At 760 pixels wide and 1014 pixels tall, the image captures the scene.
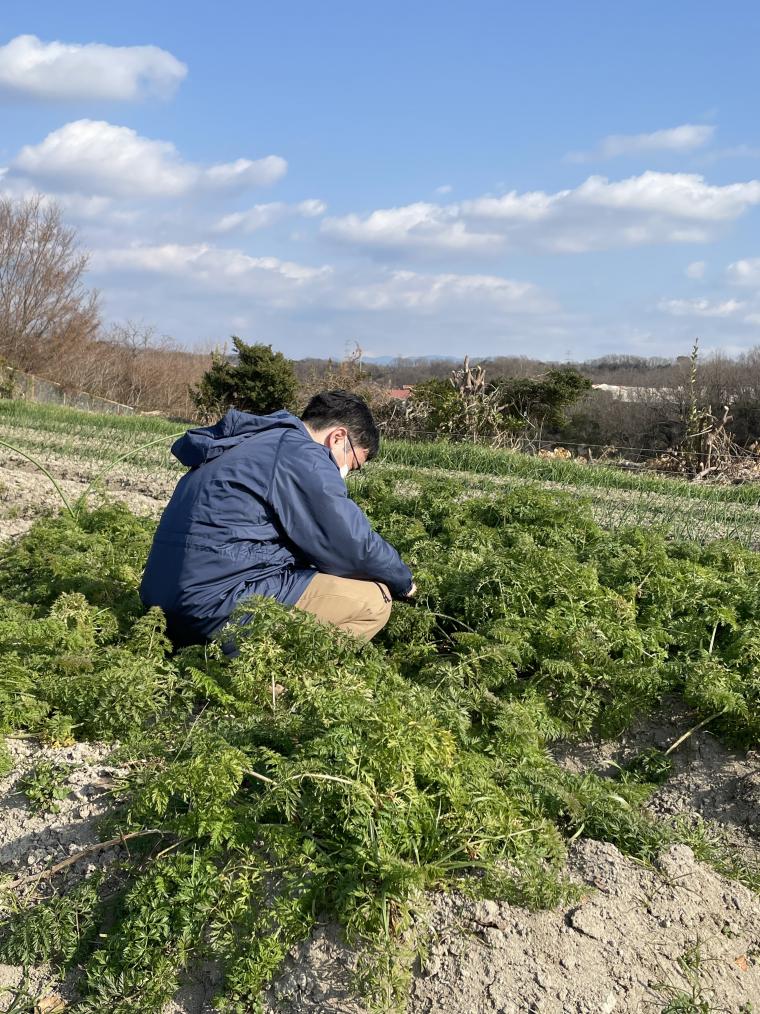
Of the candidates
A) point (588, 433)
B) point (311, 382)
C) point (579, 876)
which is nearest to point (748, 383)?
point (588, 433)

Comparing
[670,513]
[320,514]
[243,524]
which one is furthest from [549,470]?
[243,524]

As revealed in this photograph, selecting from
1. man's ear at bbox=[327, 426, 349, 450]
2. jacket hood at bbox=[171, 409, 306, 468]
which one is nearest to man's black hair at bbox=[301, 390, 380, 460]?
man's ear at bbox=[327, 426, 349, 450]

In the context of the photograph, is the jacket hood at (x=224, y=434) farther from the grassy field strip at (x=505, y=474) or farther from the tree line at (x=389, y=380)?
the tree line at (x=389, y=380)

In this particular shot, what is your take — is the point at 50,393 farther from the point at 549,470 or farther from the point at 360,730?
the point at 360,730

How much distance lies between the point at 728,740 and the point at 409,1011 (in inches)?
97.5

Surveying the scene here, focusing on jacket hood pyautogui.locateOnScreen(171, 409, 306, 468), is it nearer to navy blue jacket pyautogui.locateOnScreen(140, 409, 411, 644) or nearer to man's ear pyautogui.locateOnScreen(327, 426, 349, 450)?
navy blue jacket pyautogui.locateOnScreen(140, 409, 411, 644)

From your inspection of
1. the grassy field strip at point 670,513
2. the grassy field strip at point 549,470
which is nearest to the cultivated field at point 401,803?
the grassy field strip at point 670,513

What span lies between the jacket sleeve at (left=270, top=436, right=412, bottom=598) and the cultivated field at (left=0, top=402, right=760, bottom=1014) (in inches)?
20.5

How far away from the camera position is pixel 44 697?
153 inches

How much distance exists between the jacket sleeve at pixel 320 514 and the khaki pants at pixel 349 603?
8 centimetres

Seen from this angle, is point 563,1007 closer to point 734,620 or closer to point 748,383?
point 734,620

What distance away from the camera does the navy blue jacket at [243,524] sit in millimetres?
4250

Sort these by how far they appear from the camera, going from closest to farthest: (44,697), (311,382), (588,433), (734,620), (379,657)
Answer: (44,697) → (379,657) → (734,620) → (311,382) → (588,433)

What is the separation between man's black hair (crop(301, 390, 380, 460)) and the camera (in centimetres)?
470
